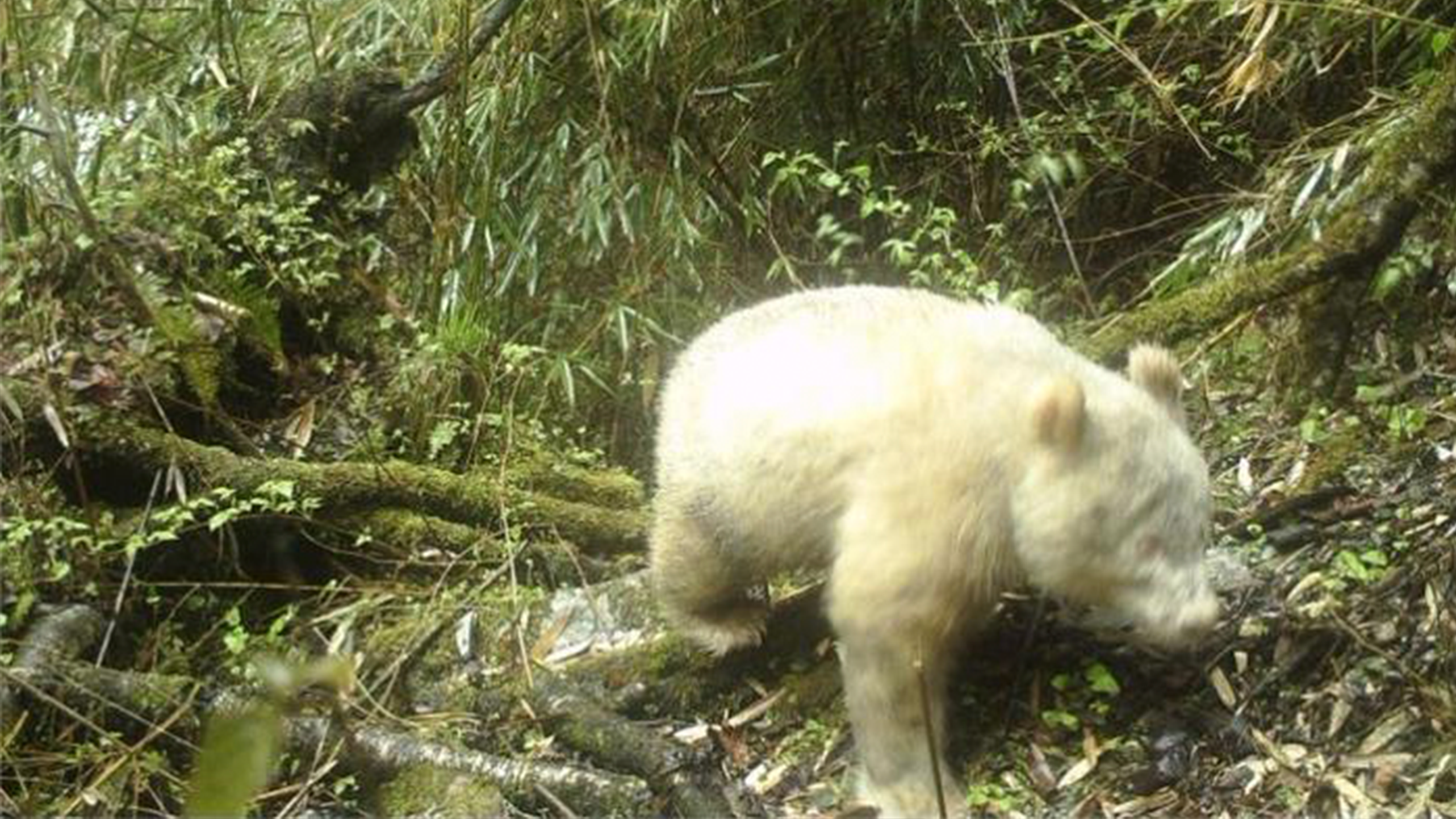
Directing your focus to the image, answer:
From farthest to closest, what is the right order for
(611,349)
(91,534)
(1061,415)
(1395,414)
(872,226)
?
(872,226) → (611,349) → (1395,414) → (91,534) → (1061,415)

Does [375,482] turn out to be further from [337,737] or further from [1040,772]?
[1040,772]

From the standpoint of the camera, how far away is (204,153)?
5871 millimetres

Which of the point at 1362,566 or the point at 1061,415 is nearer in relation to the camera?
the point at 1061,415

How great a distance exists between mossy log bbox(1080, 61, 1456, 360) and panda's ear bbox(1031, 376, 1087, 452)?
1.41 m

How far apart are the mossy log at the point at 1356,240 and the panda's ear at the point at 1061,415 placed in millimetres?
1412

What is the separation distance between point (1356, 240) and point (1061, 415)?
171 centimetres

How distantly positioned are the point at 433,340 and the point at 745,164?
171 cm

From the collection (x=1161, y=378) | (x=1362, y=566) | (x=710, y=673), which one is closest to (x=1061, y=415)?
(x=1161, y=378)

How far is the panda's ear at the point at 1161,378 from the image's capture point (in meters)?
3.78

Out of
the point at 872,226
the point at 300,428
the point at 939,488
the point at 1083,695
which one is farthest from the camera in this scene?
the point at 872,226

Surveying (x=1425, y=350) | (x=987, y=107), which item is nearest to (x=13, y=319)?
(x=987, y=107)

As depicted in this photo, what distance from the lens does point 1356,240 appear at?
14.9 ft

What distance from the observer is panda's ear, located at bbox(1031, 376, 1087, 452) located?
3352 millimetres

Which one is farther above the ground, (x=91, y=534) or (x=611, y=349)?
(x=91, y=534)
